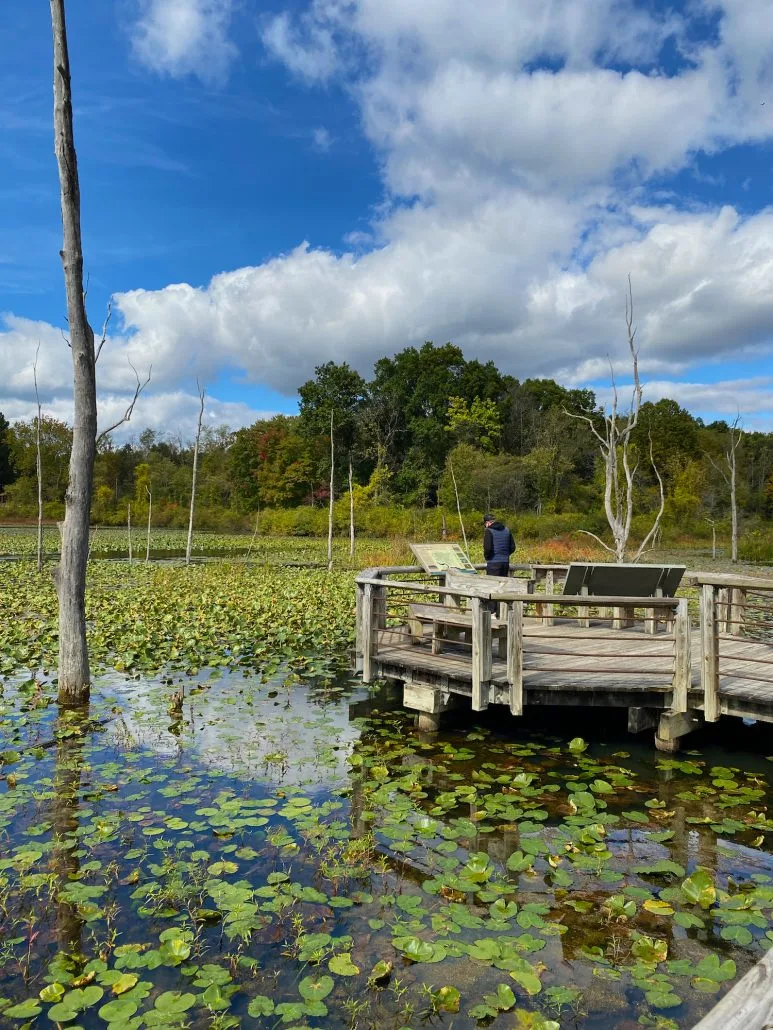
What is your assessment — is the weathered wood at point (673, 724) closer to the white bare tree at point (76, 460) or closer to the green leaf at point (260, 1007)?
the green leaf at point (260, 1007)

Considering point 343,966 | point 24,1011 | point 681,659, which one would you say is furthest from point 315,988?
point 681,659

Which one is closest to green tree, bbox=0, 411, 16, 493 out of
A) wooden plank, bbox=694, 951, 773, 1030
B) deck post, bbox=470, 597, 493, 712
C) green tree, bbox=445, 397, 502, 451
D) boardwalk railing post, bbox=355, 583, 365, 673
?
green tree, bbox=445, 397, 502, 451

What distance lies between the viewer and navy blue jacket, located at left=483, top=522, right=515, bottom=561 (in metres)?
9.17

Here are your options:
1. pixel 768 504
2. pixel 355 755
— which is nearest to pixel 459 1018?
pixel 355 755

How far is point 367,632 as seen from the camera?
7.35 metres

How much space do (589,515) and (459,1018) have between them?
111 ft

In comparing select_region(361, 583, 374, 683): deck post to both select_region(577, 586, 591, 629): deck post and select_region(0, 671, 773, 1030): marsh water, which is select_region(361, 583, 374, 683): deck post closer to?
select_region(0, 671, 773, 1030): marsh water

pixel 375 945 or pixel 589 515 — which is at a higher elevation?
pixel 589 515

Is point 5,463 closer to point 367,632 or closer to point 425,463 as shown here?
point 425,463

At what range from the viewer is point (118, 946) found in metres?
3.31

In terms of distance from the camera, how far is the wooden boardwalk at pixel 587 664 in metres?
5.86

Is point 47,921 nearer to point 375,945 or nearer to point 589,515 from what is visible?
point 375,945

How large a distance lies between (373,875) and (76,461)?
535 cm

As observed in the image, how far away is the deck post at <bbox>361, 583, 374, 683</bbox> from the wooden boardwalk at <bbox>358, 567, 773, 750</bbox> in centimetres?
1
